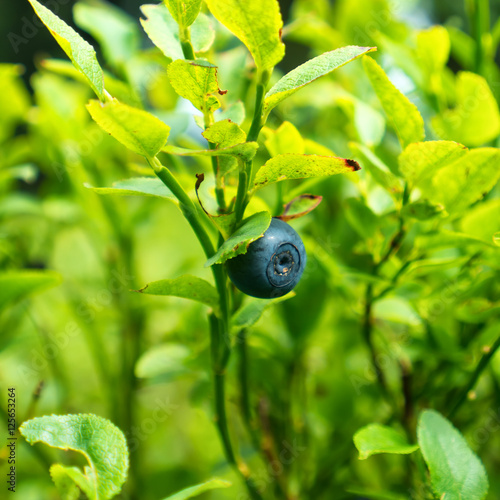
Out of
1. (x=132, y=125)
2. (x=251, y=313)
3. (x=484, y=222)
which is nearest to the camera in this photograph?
(x=132, y=125)

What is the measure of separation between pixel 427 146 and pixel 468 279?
246 millimetres

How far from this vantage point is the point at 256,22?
1.32 feet

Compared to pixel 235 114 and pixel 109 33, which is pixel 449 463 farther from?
pixel 109 33

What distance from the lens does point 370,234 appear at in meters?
0.67

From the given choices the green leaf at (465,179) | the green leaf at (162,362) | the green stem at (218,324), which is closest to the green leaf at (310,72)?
the green stem at (218,324)

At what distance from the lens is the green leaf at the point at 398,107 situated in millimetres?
517

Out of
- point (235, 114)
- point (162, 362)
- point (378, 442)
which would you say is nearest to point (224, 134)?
point (235, 114)

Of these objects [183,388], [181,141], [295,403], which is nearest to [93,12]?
[181,141]

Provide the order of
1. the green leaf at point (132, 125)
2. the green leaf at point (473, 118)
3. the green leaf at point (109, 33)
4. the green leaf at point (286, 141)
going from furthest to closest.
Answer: the green leaf at point (109, 33) → the green leaf at point (473, 118) → the green leaf at point (286, 141) → the green leaf at point (132, 125)

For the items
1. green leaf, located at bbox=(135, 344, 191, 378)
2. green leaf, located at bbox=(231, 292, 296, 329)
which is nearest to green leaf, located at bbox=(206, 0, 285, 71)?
green leaf, located at bbox=(231, 292, 296, 329)

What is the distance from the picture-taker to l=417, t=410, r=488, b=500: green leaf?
1.66ft

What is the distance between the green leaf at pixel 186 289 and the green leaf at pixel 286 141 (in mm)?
196

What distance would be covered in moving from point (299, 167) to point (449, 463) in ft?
1.11

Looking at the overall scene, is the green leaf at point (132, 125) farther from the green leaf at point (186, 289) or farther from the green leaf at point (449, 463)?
the green leaf at point (449, 463)
